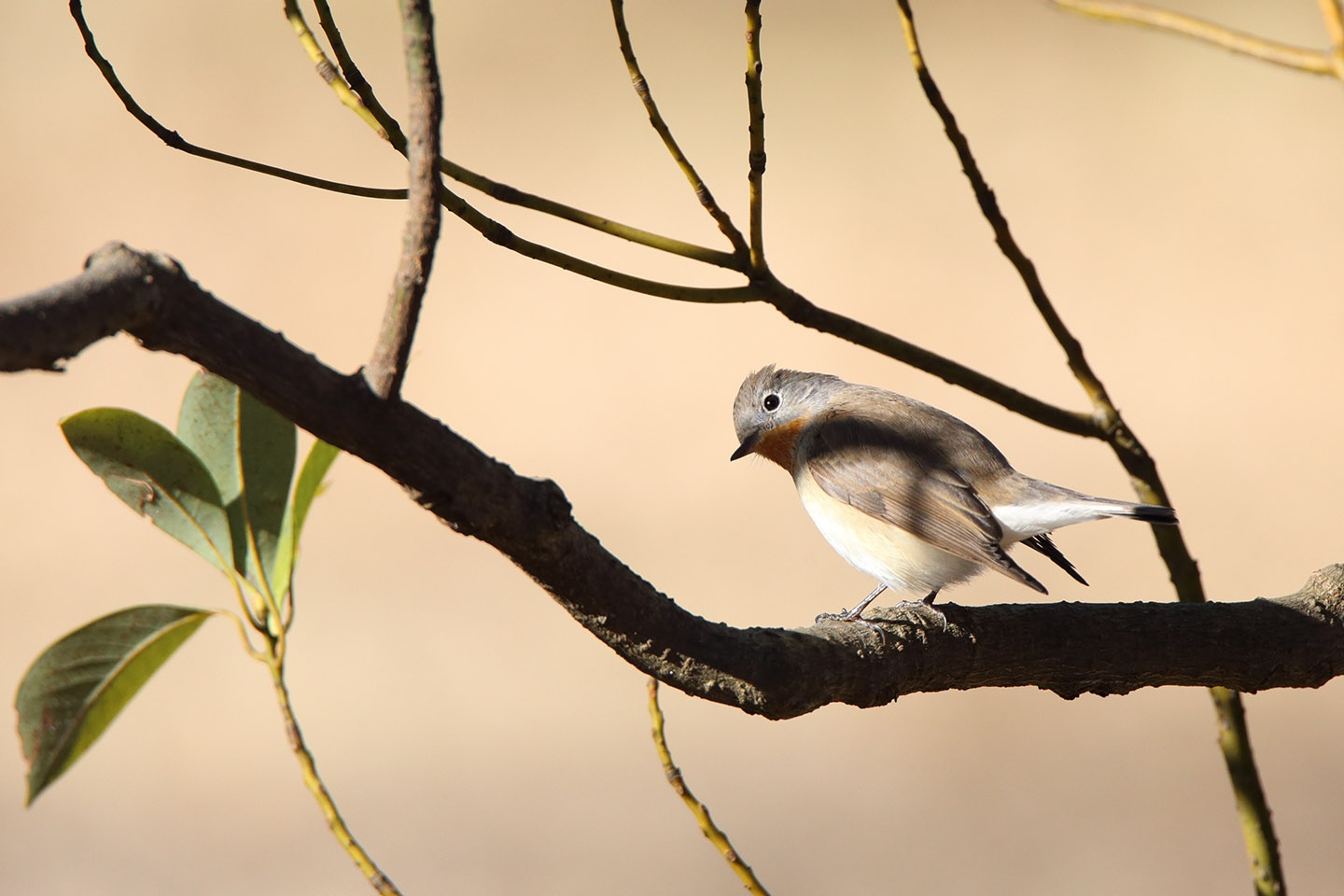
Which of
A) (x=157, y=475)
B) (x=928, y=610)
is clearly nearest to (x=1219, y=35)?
(x=157, y=475)

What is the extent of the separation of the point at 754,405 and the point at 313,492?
217cm

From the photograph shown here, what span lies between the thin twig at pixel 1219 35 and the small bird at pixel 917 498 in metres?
1.82

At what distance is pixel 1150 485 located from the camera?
2.08 metres

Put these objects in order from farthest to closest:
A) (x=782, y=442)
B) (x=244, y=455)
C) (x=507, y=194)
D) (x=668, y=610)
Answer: (x=782, y=442)
(x=507, y=194)
(x=244, y=455)
(x=668, y=610)

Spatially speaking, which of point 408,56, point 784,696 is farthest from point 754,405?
point 408,56

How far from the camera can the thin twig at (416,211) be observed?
0.94 metres

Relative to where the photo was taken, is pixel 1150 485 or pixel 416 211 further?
pixel 1150 485

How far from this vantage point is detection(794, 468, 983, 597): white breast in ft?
9.48

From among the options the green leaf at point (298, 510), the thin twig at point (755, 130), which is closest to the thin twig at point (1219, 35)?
the thin twig at point (755, 130)

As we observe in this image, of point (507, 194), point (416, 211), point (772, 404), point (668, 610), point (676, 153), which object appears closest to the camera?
point (416, 211)

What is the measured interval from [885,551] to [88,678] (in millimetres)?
2040

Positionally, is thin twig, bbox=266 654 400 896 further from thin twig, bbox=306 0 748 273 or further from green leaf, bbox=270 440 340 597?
thin twig, bbox=306 0 748 273

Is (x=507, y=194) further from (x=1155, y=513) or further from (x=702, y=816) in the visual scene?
(x=1155, y=513)

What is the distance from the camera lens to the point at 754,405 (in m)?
3.52
